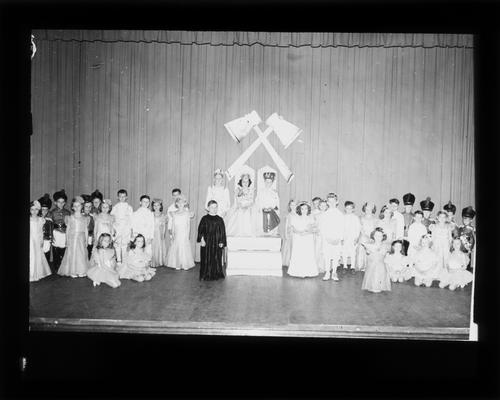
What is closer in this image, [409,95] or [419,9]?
[419,9]

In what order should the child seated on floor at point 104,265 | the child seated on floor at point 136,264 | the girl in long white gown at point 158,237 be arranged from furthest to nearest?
the girl in long white gown at point 158,237 < the child seated on floor at point 136,264 < the child seated on floor at point 104,265

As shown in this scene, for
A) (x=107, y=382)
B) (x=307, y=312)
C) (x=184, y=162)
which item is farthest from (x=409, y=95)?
(x=107, y=382)

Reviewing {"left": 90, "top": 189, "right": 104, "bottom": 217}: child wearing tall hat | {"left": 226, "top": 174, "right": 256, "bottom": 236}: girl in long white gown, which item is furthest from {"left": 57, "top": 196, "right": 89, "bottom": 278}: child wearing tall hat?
{"left": 226, "top": 174, "right": 256, "bottom": 236}: girl in long white gown

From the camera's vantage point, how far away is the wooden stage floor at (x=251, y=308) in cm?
480

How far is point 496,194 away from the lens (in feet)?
13.4

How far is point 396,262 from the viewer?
661 centimetres

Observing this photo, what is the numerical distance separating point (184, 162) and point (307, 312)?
4.16 meters

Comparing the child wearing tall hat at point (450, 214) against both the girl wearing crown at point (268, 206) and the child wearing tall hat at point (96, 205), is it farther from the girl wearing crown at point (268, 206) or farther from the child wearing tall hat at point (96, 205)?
the child wearing tall hat at point (96, 205)

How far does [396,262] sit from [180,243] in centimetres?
346

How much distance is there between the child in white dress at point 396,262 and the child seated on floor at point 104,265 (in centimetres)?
401

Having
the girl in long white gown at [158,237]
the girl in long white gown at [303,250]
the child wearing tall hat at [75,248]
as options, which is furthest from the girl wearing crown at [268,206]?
the child wearing tall hat at [75,248]

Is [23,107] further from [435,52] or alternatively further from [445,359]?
[435,52]

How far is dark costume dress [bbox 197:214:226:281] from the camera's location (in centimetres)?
641

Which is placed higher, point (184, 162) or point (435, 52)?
point (435, 52)
